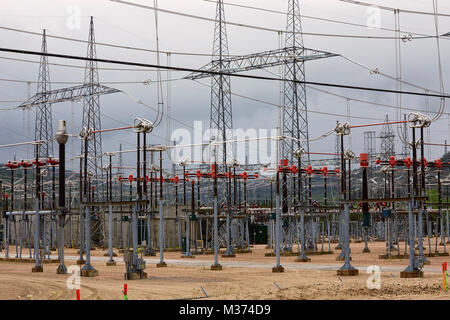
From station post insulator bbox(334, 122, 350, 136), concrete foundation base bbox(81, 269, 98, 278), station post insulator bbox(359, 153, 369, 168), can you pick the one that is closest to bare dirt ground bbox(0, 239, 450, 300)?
concrete foundation base bbox(81, 269, 98, 278)

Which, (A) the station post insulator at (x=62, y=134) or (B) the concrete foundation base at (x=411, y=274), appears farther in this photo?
(A) the station post insulator at (x=62, y=134)

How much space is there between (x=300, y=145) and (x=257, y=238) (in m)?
23.7

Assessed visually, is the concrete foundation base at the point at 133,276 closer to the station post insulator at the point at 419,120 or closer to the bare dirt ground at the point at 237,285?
the bare dirt ground at the point at 237,285

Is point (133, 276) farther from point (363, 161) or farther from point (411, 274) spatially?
point (363, 161)

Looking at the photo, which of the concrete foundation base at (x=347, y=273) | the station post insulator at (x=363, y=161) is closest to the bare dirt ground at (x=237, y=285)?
the concrete foundation base at (x=347, y=273)

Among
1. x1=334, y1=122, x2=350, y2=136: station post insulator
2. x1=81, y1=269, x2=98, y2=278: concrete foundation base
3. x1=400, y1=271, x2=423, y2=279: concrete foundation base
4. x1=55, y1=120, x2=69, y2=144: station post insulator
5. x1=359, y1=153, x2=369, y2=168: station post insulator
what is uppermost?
x1=334, y1=122, x2=350, y2=136: station post insulator

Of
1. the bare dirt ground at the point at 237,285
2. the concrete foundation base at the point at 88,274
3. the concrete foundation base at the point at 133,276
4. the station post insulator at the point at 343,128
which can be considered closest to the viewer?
the bare dirt ground at the point at 237,285

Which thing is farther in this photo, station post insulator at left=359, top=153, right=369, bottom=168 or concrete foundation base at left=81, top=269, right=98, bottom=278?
station post insulator at left=359, top=153, right=369, bottom=168

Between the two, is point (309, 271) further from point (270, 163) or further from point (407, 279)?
point (270, 163)

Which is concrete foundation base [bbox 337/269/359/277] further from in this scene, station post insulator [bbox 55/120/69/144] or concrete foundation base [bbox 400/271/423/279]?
station post insulator [bbox 55/120/69/144]

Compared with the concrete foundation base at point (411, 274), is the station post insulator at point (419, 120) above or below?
above

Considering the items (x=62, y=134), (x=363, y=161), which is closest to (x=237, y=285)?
(x=62, y=134)
